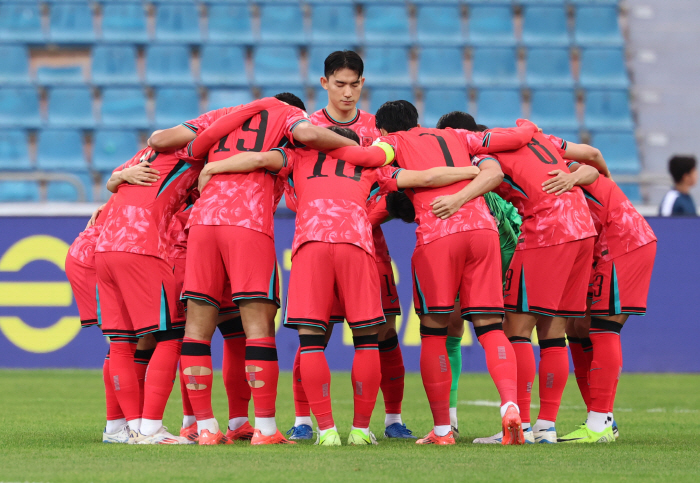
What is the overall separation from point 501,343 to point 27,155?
10811mm

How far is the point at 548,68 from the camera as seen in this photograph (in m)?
15.3

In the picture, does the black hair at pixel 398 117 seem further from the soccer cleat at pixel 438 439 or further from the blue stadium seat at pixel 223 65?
the blue stadium seat at pixel 223 65

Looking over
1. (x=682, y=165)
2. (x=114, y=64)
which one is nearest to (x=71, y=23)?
(x=114, y=64)

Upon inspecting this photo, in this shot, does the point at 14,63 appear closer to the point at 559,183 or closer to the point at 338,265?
the point at 338,265

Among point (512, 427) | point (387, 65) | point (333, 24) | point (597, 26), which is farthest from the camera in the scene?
point (597, 26)

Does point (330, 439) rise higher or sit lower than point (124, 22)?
lower

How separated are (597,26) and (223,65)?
6527 mm

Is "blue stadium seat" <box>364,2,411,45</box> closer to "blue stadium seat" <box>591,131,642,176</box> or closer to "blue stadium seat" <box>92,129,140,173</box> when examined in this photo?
"blue stadium seat" <box>591,131,642,176</box>

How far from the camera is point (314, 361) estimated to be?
4.80m

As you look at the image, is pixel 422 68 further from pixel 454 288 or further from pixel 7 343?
pixel 454 288

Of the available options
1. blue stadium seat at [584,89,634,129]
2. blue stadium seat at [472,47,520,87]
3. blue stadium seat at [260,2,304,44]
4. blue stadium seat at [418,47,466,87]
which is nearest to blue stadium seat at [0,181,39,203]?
blue stadium seat at [260,2,304,44]

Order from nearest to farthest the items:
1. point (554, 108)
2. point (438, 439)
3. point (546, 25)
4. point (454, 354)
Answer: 1. point (438, 439)
2. point (454, 354)
3. point (554, 108)
4. point (546, 25)

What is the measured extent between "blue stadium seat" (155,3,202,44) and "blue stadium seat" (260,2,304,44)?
3.71ft

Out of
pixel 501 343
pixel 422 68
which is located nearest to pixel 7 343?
pixel 501 343
